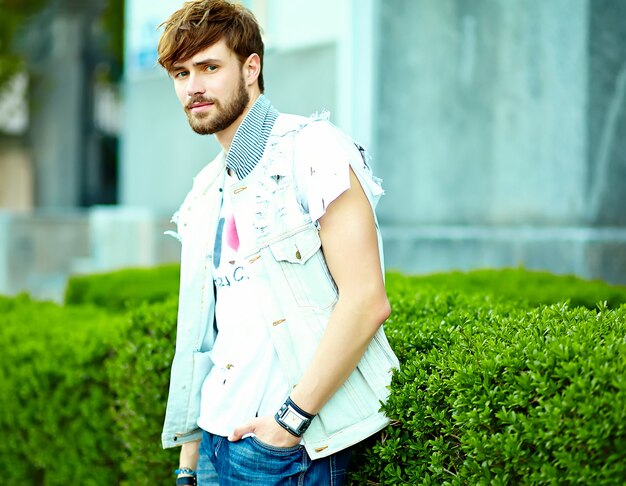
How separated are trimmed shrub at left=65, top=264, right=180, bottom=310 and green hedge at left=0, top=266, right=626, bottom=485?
95 centimetres

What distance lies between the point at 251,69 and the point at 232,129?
0.70 ft

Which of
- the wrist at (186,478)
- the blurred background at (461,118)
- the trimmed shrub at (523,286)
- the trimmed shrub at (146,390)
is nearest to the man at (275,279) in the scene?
the wrist at (186,478)

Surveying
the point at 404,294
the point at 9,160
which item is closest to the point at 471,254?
the point at 404,294

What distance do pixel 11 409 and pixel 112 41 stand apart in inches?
547

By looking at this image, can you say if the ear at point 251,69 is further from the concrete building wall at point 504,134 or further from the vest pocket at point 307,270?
the concrete building wall at point 504,134

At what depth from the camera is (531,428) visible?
237cm

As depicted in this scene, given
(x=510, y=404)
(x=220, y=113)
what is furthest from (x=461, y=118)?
(x=510, y=404)

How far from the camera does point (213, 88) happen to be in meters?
2.84

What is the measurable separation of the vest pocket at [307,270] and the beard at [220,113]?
47 centimetres

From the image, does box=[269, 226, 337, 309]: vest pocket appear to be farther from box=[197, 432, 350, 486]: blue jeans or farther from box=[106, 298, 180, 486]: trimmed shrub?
box=[106, 298, 180, 486]: trimmed shrub

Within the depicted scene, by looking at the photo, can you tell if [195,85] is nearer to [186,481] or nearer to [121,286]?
[186,481]

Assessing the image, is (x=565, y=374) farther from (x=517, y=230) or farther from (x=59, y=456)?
(x=517, y=230)

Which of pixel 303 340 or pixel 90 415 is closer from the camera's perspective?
pixel 303 340

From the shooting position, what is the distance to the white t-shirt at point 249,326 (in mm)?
2611
